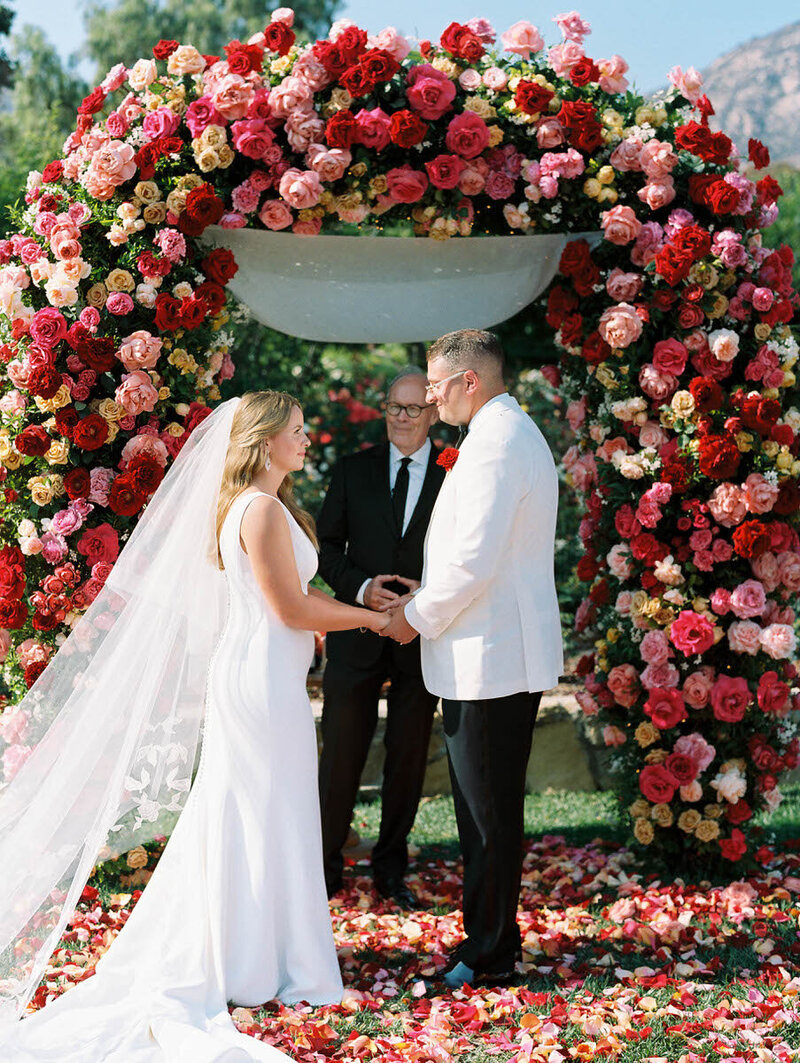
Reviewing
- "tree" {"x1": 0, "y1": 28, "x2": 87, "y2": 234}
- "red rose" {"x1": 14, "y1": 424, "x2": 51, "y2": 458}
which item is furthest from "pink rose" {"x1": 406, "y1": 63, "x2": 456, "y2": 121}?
"tree" {"x1": 0, "y1": 28, "x2": 87, "y2": 234}

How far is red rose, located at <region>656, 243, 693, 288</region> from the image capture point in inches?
190

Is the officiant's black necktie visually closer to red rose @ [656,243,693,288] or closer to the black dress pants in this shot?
the black dress pants

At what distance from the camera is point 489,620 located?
3.97 metres

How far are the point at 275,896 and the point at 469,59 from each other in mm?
3448

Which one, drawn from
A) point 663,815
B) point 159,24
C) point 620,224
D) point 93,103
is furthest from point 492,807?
point 159,24

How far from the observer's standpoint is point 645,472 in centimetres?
505

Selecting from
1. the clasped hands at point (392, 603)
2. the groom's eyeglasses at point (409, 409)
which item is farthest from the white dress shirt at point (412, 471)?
the clasped hands at point (392, 603)

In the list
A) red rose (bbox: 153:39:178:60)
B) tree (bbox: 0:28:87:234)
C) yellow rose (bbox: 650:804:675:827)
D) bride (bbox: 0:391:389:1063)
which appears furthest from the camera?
tree (bbox: 0:28:87:234)

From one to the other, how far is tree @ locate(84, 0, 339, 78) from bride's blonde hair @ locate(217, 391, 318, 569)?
864 inches

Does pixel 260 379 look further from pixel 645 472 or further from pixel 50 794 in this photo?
pixel 50 794

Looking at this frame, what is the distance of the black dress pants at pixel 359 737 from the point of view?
5016mm

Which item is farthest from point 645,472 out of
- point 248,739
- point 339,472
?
point 248,739

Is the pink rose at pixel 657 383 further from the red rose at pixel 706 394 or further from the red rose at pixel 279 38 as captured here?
the red rose at pixel 279 38

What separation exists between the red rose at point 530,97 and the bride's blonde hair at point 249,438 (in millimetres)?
1811
